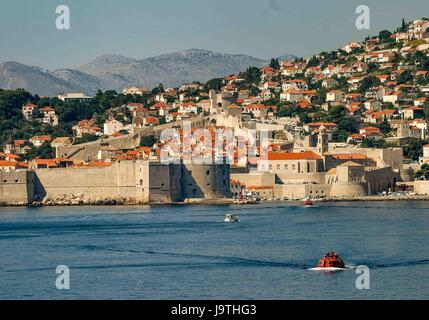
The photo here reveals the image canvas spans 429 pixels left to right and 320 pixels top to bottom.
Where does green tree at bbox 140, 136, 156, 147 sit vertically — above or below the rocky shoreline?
above

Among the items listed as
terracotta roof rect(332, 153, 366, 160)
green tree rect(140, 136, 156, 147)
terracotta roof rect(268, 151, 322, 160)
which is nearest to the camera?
terracotta roof rect(268, 151, 322, 160)

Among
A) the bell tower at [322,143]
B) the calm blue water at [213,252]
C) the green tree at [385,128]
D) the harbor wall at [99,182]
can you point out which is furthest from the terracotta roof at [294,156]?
the green tree at [385,128]

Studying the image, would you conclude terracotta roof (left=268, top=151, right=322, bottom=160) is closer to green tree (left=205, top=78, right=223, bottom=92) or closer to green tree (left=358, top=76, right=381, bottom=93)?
green tree (left=358, top=76, right=381, bottom=93)

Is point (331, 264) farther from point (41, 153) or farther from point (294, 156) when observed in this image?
point (41, 153)

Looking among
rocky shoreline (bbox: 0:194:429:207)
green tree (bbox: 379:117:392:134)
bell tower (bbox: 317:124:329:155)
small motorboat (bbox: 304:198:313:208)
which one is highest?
green tree (bbox: 379:117:392:134)

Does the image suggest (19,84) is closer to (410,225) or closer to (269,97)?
(269,97)

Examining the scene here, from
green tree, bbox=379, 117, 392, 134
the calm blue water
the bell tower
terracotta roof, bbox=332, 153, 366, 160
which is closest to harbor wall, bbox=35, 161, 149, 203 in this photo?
the calm blue water

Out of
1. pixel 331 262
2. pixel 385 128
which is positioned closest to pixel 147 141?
pixel 385 128

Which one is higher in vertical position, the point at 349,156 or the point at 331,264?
the point at 349,156

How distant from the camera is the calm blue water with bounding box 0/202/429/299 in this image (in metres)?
18.4

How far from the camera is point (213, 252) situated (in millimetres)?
24078

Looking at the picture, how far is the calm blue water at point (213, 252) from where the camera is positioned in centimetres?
1838
